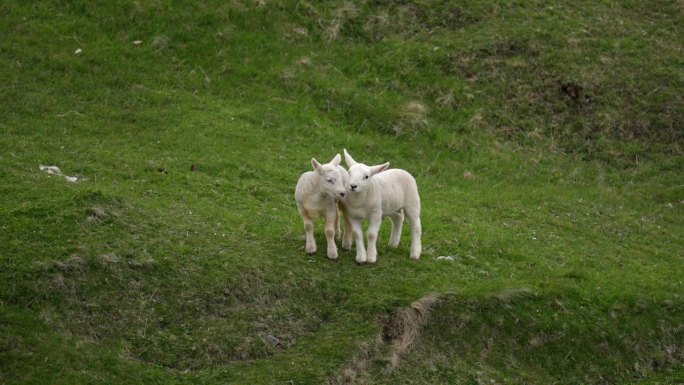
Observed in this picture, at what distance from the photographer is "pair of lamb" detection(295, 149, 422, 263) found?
14.6 m

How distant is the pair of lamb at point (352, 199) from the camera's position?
14.6 metres

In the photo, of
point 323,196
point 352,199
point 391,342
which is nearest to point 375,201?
point 352,199

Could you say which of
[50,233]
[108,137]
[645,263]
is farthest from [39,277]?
[645,263]

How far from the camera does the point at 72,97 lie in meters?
21.9

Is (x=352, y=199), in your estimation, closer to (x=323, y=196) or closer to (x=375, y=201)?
(x=375, y=201)

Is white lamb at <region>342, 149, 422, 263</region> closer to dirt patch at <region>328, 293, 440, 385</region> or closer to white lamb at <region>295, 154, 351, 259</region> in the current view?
white lamb at <region>295, 154, 351, 259</region>

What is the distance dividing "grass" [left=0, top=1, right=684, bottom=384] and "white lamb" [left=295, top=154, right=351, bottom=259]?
0.42 meters

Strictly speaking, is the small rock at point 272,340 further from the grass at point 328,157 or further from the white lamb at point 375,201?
the white lamb at point 375,201

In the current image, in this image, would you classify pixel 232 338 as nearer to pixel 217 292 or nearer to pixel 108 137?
pixel 217 292

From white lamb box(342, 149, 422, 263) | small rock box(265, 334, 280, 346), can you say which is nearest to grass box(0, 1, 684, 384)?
small rock box(265, 334, 280, 346)

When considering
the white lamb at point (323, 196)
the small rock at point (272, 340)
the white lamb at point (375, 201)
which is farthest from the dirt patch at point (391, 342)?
the white lamb at point (323, 196)

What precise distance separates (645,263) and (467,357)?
5896mm

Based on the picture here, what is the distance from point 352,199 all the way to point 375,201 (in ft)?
1.25

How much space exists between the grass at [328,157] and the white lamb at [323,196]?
0.42 meters
